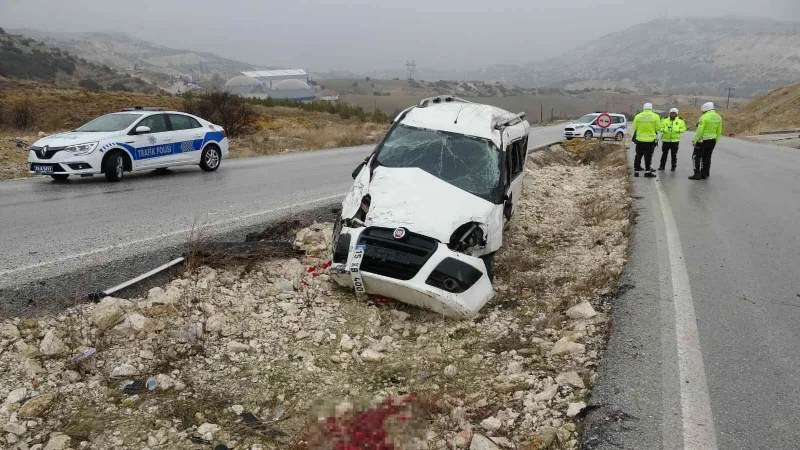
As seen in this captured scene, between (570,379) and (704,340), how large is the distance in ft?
4.01

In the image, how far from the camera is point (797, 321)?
4.55 m

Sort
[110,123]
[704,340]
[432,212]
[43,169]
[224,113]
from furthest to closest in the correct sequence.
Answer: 1. [224,113]
2. [110,123]
3. [43,169]
4. [432,212]
5. [704,340]

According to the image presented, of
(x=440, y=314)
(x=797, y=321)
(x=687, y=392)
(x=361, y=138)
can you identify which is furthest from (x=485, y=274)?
(x=361, y=138)

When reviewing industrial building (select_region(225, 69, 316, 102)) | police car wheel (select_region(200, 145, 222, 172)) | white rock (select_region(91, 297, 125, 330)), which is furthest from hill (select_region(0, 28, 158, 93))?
white rock (select_region(91, 297, 125, 330))

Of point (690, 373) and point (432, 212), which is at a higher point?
point (432, 212)

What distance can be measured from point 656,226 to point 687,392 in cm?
481

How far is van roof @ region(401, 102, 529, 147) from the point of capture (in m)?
6.80

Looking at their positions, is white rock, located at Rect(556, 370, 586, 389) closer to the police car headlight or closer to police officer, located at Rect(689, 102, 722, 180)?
the police car headlight

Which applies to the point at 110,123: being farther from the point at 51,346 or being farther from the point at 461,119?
the point at 51,346

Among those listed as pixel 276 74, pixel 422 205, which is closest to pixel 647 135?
pixel 422 205

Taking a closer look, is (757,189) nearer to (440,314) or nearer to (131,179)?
(440,314)

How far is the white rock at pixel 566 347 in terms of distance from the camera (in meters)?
4.29

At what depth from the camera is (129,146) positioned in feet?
36.2

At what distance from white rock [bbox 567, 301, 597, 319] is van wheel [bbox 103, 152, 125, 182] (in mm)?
9425
